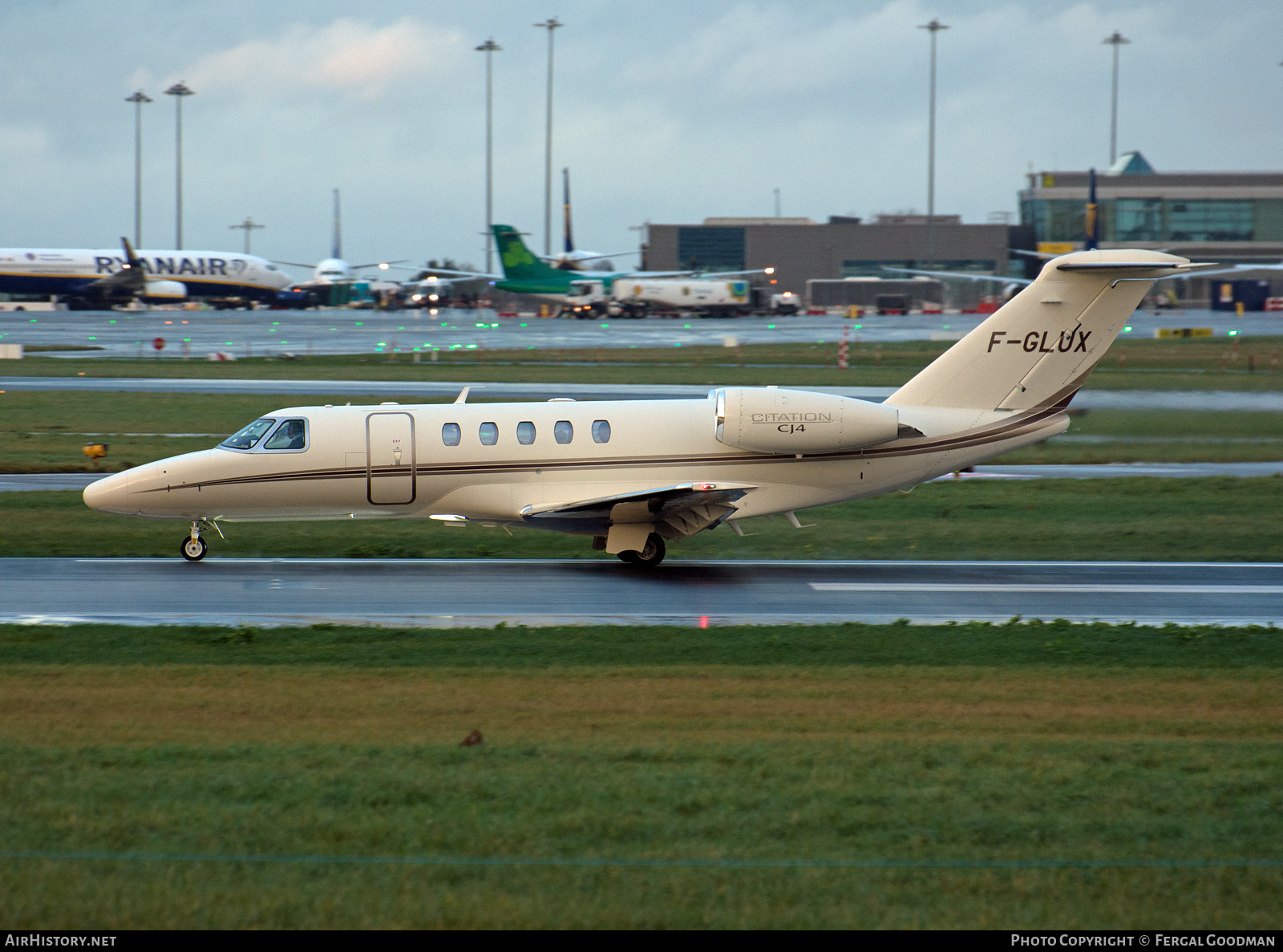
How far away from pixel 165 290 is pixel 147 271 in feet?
7.52

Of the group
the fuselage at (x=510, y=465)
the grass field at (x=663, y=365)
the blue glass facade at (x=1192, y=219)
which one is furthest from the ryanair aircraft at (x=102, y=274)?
the blue glass facade at (x=1192, y=219)

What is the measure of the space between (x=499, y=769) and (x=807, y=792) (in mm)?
2459

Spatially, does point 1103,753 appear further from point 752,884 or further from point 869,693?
point 752,884

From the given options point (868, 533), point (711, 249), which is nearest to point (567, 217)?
point (711, 249)

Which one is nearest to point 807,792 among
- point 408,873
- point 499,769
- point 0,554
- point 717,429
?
point 499,769

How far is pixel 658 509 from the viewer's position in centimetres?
2055

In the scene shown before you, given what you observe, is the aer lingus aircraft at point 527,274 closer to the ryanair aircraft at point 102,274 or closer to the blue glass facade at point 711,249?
the ryanair aircraft at point 102,274

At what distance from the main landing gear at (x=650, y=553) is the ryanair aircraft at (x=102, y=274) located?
8820 centimetres

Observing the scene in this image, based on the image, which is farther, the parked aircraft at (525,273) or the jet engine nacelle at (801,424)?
the parked aircraft at (525,273)

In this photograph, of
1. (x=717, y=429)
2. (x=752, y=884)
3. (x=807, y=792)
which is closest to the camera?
(x=752, y=884)

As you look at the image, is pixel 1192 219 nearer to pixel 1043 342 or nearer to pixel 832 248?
pixel 832 248

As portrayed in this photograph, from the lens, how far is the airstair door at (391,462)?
20562mm

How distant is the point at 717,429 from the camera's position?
2061 cm

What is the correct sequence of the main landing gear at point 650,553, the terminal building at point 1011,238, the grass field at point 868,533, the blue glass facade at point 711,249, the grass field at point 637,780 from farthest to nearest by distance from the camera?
1. the blue glass facade at point 711,249
2. the terminal building at point 1011,238
3. the grass field at point 868,533
4. the main landing gear at point 650,553
5. the grass field at point 637,780
